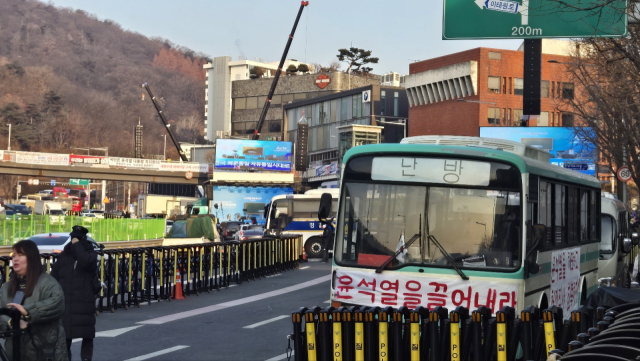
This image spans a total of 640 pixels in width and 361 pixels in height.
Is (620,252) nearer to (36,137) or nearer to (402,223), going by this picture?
(402,223)

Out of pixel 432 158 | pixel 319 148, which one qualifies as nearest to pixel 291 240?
pixel 432 158

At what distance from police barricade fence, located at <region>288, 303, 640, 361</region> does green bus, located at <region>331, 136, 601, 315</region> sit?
2325 millimetres

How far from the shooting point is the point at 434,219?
404 inches

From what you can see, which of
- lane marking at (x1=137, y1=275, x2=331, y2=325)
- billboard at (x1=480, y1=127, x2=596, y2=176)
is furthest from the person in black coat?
billboard at (x1=480, y1=127, x2=596, y2=176)

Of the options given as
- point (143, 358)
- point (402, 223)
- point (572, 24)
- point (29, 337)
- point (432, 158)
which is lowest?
point (143, 358)

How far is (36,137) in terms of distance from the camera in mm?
161500

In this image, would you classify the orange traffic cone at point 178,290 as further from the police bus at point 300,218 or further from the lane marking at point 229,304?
the police bus at point 300,218

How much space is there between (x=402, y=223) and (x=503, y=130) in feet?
174

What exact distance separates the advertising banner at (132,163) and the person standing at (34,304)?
3511 inches

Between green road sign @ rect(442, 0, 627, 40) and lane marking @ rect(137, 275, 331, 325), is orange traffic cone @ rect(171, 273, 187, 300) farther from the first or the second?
green road sign @ rect(442, 0, 627, 40)

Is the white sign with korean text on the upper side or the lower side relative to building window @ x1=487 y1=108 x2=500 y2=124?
lower

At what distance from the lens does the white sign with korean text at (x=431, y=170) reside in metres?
10.4

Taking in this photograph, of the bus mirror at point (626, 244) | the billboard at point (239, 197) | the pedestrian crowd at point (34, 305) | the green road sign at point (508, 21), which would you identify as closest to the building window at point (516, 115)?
the billboard at point (239, 197)

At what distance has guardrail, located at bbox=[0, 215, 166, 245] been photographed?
39.7m
